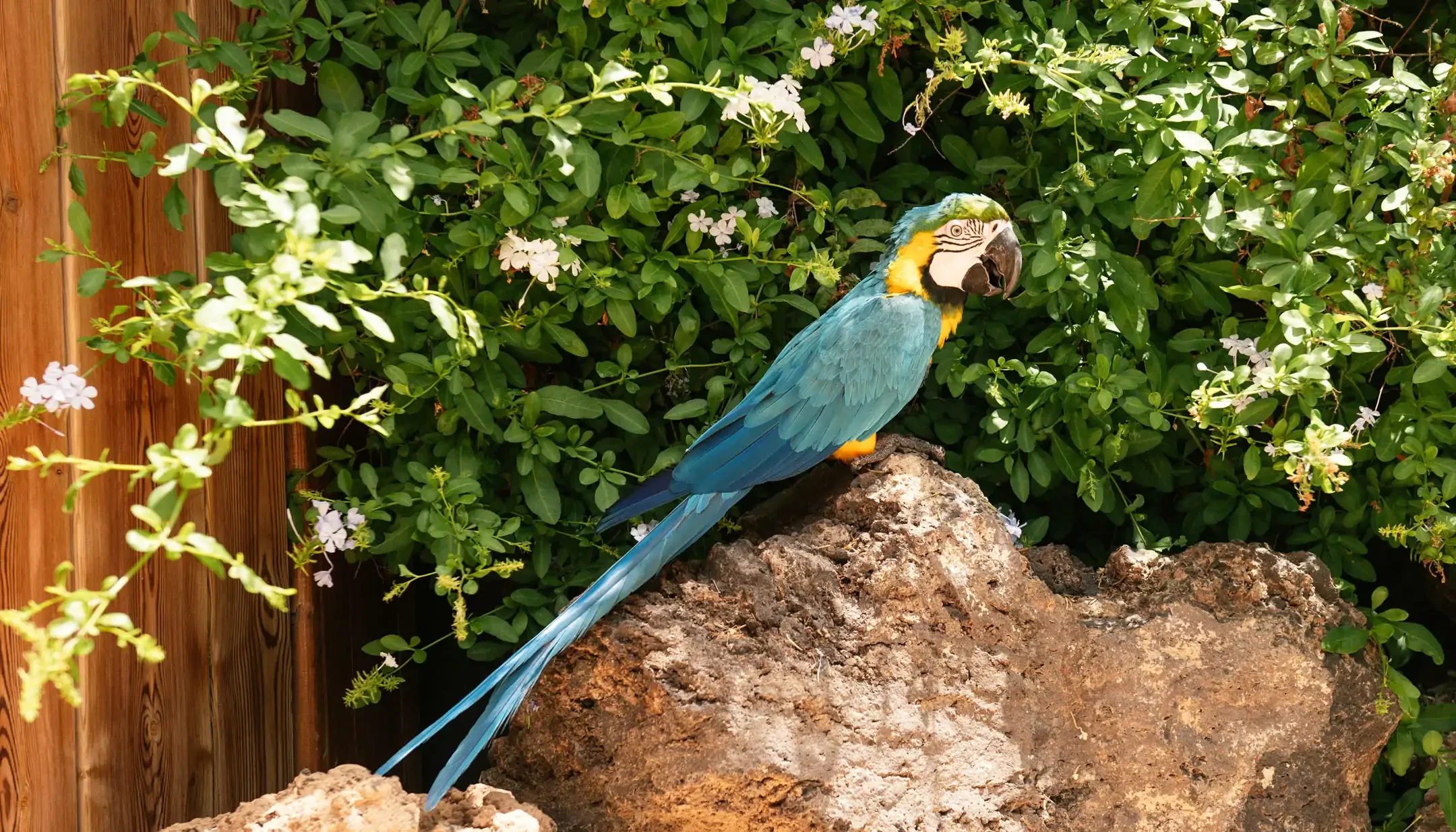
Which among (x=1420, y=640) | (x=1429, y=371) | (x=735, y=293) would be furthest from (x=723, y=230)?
(x=1420, y=640)

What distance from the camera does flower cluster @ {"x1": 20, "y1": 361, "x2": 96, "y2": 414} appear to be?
1660mm

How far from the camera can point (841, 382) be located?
79.2 inches

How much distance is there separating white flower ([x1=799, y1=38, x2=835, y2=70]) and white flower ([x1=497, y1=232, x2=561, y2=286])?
1.98 ft

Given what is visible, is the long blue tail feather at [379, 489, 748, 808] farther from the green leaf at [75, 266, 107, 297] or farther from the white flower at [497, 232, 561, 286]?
the green leaf at [75, 266, 107, 297]

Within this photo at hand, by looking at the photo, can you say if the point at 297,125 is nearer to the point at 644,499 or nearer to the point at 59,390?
the point at 59,390

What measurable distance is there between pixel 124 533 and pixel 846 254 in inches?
56.7

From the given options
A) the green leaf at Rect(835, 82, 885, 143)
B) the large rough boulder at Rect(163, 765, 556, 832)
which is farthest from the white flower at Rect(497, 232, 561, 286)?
the large rough boulder at Rect(163, 765, 556, 832)

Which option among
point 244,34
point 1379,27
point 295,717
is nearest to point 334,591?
point 295,717

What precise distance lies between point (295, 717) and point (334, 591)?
0.91 ft

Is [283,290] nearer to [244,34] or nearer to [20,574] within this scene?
[20,574]

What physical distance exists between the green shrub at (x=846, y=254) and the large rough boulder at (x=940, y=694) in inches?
8.9

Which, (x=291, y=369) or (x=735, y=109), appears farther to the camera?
(x=735, y=109)

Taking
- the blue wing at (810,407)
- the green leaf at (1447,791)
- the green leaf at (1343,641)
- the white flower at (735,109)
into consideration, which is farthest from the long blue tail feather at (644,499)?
the green leaf at (1447,791)

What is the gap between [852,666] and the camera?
191cm
